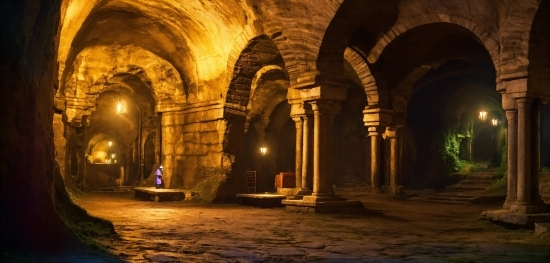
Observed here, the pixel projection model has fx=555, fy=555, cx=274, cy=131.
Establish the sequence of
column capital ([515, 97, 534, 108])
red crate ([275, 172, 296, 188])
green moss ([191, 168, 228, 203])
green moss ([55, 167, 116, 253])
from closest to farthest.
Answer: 1. green moss ([55, 167, 116, 253])
2. column capital ([515, 97, 534, 108])
3. green moss ([191, 168, 228, 203])
4. red crate ([275, 172, 296, 188])

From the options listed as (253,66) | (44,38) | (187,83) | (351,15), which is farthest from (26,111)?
(187,83)

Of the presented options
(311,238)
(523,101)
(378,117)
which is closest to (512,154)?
(523,101)

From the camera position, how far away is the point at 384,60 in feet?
50.5

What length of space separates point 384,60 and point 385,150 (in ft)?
14.2

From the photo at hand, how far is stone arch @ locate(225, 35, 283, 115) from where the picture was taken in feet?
43.6

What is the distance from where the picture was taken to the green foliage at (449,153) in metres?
22.5

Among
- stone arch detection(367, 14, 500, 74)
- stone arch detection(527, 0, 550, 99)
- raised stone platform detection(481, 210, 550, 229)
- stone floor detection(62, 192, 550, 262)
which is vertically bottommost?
stone floor detection(62, 192, 550, 262)

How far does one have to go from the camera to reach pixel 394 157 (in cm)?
1683

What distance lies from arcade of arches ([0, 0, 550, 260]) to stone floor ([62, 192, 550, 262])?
123 centimetres

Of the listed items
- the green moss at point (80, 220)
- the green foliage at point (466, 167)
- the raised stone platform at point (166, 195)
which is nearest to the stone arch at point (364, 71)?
the raised stone platform at point (166, 195)

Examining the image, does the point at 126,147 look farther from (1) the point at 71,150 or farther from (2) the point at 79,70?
(2) the point at 79,70

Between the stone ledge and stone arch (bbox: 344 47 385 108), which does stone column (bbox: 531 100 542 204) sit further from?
stone arch (bbox: 344 47 385 108)

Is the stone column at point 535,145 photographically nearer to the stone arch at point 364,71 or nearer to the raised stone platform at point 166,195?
the stone arch at point 364,71

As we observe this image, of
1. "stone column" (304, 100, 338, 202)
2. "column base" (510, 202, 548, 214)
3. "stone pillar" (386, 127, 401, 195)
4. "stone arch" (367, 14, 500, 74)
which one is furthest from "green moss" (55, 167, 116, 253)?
"stone pillar" (386, 127, 401, 195)
